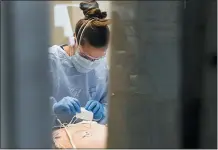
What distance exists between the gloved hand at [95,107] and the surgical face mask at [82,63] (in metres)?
0.20

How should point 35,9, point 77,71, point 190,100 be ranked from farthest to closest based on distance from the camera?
point 77,71, point 190,100, point 35,9

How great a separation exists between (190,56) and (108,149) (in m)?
0.20

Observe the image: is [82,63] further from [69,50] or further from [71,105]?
[71,105]

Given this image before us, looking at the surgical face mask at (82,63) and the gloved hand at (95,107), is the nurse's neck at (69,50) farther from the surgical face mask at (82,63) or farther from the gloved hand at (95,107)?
the gloved hand at (95,107)

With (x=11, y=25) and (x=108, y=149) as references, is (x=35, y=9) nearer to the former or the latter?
(x=11, y=25)

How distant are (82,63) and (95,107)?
0.92 ft

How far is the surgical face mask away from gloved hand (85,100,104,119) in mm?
199

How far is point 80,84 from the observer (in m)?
2.00

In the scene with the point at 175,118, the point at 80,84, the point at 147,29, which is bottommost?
the point at 80,84

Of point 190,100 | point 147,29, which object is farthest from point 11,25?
point 190,100

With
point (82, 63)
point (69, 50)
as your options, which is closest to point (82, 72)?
point (82, 63)

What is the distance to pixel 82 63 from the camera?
1957 millimetres

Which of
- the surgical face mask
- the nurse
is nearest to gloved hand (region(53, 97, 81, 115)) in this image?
the nurse

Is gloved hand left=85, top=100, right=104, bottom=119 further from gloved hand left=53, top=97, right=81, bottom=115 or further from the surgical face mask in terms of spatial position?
the surgical face mask
